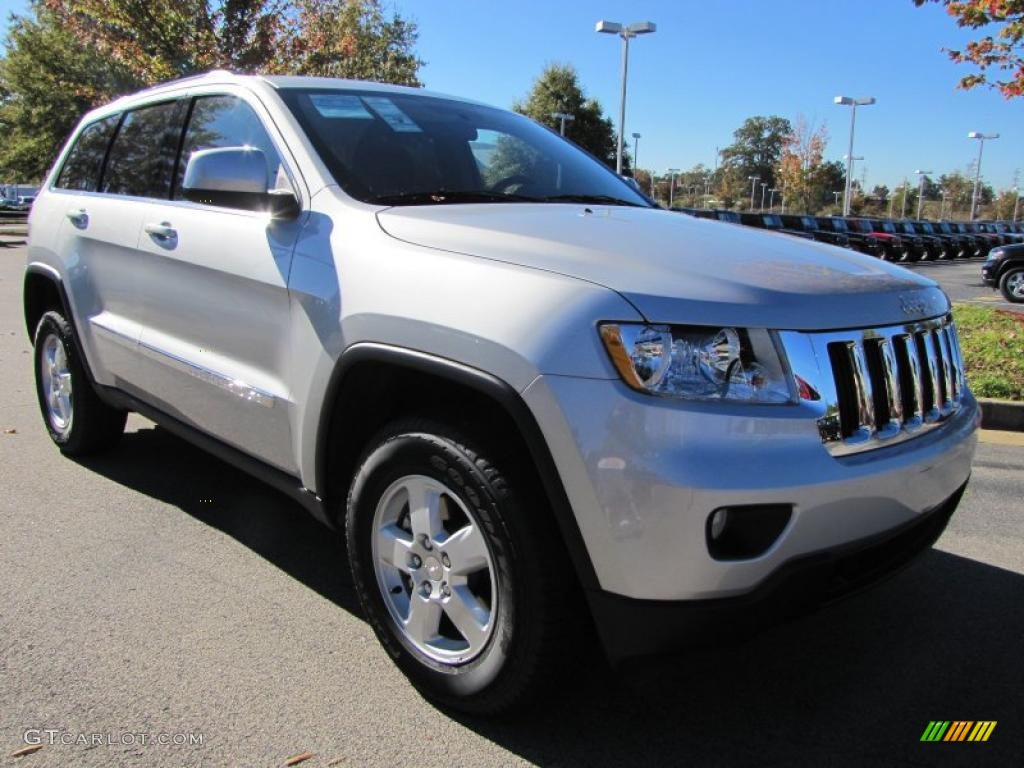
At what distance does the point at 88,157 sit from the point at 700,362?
3.80 meters

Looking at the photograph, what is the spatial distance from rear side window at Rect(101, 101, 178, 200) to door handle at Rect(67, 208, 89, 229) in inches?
6.1

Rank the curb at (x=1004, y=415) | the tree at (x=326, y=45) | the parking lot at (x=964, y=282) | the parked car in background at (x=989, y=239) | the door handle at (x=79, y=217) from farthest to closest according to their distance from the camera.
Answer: the parked car in background at (x=989, y=239), the tree at (x=326, y=45), the parking lot at (x=964, y=282), the curb at (x=1004, y=415), the door handle at (x=79, y=217)

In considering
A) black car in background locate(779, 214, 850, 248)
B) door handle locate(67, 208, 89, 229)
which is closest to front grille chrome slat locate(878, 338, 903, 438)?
door handle locate(67, 208, 89, 229)

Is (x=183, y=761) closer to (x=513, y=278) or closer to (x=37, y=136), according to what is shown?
(x=513, y=278)

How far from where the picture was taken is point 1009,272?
53.0 ft

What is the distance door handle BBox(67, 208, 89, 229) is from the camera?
409 cm

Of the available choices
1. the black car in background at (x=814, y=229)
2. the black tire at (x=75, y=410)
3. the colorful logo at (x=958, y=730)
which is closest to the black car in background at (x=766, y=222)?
the black car in background at (x=814, y=229)

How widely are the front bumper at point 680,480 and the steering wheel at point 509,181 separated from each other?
145cm

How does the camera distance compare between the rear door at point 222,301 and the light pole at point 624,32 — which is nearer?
the rear door at point 222,301

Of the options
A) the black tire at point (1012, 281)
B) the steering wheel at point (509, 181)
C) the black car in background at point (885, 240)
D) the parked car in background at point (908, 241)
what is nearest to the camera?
the steering wheel at point (509, 181)

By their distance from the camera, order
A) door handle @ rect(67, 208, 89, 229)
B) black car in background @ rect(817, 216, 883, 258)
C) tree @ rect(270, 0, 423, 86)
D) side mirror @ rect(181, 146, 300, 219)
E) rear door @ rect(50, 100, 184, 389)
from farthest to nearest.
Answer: black car in background @ rect(817, 216, 883, 258)
tree @ rect(270, 0, 423, 86)
door handle @ rect(67, 208, 89, 229)
rear door @ rect(50, 100, 184, 389)
side mirror @ rect(181, 146, 300, 219)

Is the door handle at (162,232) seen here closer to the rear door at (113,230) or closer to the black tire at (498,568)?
the rear door at (113,230)

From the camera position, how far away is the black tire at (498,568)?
211 cm

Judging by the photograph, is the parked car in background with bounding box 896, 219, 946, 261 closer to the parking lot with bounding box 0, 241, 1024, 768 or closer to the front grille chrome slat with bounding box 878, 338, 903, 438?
the parking lot with bounding box 0, 241, 1024, 768
